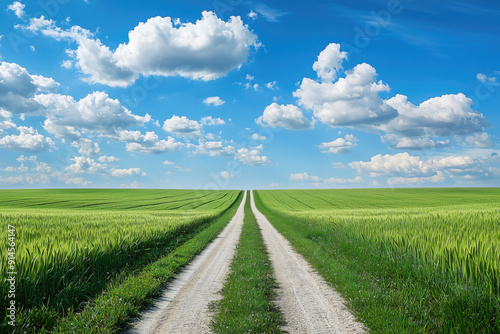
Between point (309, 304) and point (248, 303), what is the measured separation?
62.3 inches

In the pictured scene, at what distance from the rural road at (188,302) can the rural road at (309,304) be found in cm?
189

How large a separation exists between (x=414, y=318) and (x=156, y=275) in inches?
305

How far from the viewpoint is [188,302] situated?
7.66 meters

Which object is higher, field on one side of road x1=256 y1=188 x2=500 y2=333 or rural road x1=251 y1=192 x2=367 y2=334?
field on one side of road x1=256 y1=188 x2=500 y2=333

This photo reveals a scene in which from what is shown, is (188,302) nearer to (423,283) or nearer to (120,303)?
(120,303)

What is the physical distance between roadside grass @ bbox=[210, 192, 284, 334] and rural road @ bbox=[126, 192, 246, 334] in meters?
0.30

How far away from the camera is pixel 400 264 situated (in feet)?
31.1

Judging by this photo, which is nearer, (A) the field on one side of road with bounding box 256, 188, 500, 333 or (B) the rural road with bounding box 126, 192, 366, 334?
(A) the field on one side of road with bounding box 256, 188, 500, 333

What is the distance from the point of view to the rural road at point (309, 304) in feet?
20.1

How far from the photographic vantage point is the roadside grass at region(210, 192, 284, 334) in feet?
19.7
